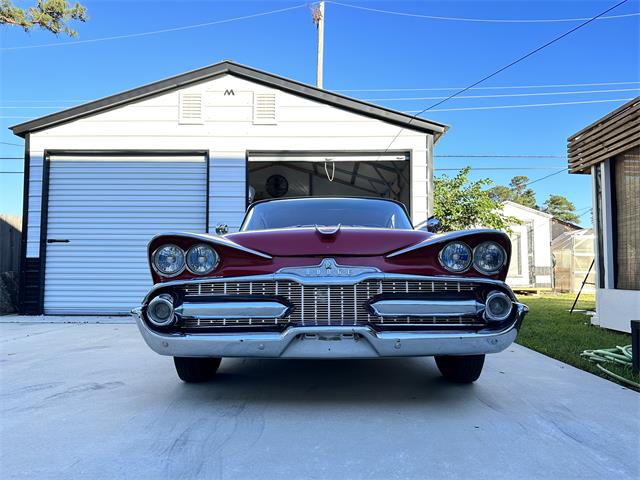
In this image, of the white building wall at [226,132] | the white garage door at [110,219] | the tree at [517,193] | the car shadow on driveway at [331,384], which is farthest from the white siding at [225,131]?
the tree at [517,193]

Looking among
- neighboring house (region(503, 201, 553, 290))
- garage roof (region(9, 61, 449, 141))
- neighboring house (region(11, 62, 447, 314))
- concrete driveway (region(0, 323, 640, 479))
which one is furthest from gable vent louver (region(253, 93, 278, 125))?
neighboring house (region(503, 201, 553, 290))

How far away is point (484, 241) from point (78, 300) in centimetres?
714

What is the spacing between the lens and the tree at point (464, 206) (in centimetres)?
1338

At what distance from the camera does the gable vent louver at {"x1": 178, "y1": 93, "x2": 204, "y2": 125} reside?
7.57 m

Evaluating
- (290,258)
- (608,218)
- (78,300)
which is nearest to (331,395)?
(290,258)

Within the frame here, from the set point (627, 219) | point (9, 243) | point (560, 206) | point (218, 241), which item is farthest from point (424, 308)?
point (560, 206)

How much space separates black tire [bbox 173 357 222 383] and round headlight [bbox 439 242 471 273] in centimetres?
170

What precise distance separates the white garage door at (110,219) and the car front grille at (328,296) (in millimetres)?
5301

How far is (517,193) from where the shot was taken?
58.8m

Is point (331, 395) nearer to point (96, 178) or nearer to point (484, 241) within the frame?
point (484, 241)

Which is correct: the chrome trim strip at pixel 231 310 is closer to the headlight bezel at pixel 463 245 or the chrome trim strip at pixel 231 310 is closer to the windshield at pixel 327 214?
the headlight bezel at pixel 463 245

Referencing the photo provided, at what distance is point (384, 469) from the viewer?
5.98 ft

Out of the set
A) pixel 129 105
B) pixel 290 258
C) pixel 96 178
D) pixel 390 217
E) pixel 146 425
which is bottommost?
pixel 146 425

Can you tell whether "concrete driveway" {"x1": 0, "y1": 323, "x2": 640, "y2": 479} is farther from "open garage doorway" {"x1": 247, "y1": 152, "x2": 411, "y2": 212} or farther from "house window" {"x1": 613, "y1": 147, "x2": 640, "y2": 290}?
"open garage doorway" {"x1": 247, "y1": 152, "x2": 411, "y2": 212}
